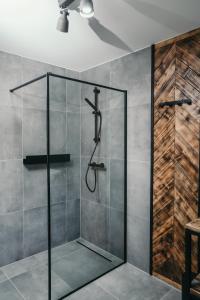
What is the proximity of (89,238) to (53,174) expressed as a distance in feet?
3.29

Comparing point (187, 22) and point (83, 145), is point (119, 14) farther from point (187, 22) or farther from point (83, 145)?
point (83, 145)

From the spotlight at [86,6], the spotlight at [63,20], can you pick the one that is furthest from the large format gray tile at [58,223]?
the spotlight at [86,6]

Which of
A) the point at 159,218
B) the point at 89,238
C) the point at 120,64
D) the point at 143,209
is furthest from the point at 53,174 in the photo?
the point at 120,64

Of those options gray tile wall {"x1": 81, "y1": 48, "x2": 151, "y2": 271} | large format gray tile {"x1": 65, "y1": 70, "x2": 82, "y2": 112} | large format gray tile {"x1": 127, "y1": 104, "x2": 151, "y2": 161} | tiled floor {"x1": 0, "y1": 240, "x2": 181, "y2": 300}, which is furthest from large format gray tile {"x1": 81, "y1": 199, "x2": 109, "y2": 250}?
large format gray tile {"x1": 65, "y1": 70, "x2": 82, "y2": 112}

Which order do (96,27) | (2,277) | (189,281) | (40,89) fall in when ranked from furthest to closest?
(40,89) → (2,277) → (96,27) → (189,281)

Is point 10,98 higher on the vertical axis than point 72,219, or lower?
higher

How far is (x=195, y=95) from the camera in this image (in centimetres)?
195

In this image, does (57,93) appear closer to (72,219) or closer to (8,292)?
(72,219)

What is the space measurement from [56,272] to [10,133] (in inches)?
62.1

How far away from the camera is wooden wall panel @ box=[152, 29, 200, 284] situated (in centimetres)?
197

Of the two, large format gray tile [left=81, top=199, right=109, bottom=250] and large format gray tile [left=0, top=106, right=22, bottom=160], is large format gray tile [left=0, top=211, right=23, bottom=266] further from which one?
large format gray tile [left=81, top=199, right=109, bottom=250]

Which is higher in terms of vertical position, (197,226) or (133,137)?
(133,137)

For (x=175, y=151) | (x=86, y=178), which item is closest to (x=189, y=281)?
(x=175, y=151)

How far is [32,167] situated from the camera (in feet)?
8.77
